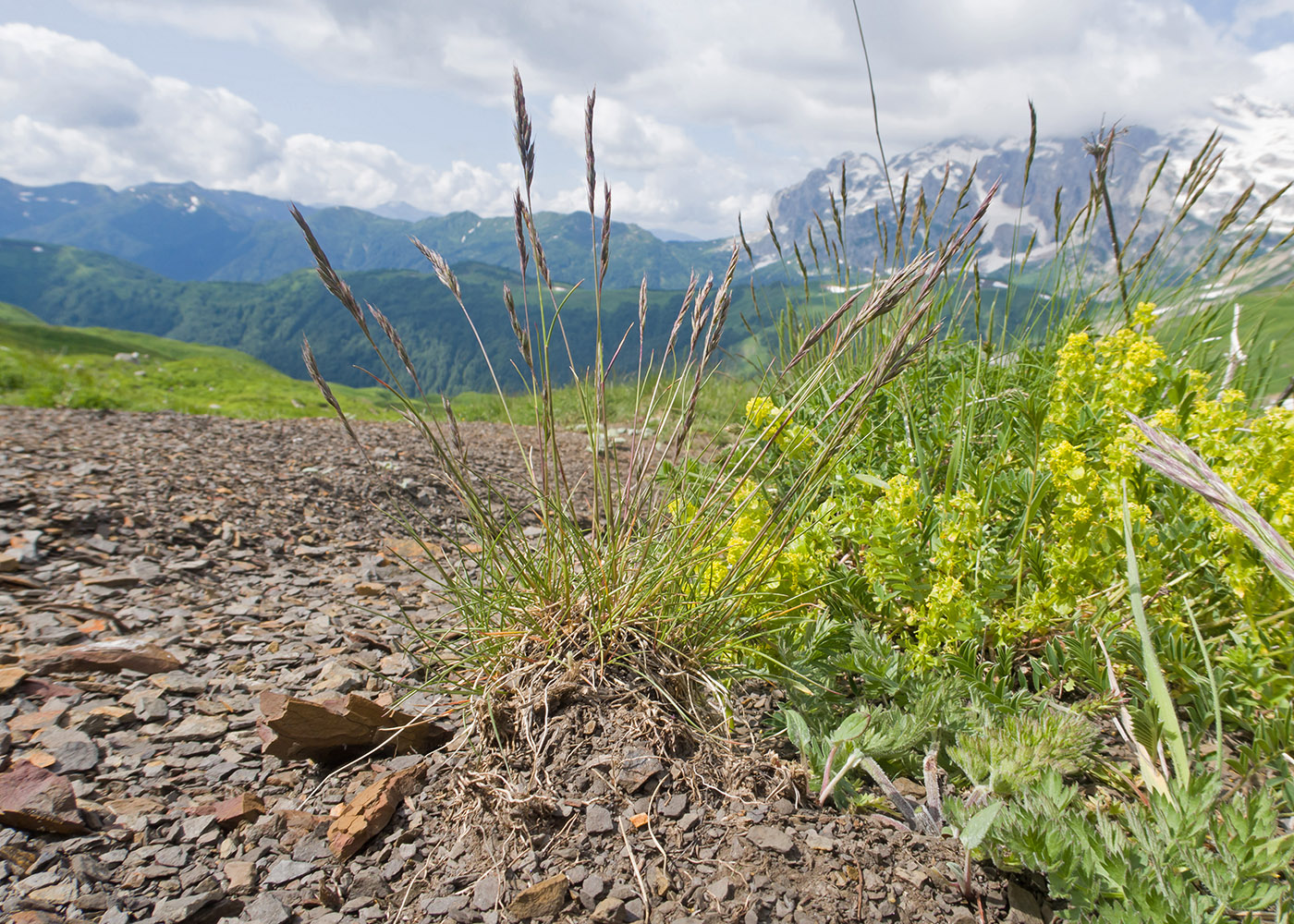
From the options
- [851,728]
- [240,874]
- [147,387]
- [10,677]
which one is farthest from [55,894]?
[147,387]

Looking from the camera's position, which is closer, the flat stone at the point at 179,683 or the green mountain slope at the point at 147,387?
the flat stone at the point at 179,683

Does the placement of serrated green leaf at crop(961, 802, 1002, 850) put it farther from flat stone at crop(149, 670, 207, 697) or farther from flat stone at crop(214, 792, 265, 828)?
flat stone at crop(149, 670, 207, 697)

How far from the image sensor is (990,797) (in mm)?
1601

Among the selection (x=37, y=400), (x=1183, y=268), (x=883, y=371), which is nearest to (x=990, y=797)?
(x=883, y=371)

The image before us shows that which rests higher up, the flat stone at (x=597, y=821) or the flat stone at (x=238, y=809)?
the flat stone at (x=597, y=821)

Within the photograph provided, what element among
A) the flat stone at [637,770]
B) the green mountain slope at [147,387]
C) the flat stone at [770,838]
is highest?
the flat stone at [637,770]

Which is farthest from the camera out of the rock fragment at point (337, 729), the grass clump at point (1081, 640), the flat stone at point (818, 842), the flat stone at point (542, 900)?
the rock fragment at point (337, 729)

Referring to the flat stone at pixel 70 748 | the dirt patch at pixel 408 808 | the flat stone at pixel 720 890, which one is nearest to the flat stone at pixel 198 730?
the dirt patch at pixel 408 808

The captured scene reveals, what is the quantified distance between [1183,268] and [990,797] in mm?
3631

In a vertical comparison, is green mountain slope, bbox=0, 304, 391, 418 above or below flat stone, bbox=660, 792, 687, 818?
below

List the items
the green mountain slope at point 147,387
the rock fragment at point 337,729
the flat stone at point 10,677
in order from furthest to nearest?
the green mountain slope at point 147,387
the flat stone at point 10,677
the rock fragment at point 337,729

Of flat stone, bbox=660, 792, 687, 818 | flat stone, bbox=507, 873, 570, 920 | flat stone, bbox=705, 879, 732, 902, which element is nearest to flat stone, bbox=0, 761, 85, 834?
flat stone, bbox=507, 873, 570, 920

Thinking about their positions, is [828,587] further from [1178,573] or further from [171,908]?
[171,908]

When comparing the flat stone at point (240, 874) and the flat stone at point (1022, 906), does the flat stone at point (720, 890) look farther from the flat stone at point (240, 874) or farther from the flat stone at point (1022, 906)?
the flat stone at point (240, 874)
